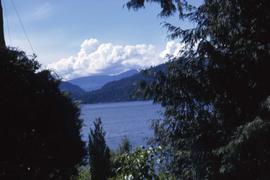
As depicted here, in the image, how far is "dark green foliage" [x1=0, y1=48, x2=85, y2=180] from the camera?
7.46 m

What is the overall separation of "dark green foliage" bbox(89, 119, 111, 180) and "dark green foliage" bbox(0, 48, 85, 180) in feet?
7.84

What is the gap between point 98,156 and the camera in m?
10.8

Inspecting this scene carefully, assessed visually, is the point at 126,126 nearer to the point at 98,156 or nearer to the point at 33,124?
the point at 98,156

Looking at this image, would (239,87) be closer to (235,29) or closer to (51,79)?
(235,29)

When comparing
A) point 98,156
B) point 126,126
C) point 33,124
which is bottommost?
point 126,126

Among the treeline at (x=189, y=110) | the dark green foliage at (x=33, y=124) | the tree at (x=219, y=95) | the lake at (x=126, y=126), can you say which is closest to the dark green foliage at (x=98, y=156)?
the lake at (x=126, y=126)

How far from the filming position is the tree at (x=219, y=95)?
8.29 metres

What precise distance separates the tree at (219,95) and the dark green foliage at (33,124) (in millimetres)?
1895

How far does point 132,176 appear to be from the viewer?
9320 mm

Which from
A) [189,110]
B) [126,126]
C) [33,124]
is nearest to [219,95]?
[189,110]

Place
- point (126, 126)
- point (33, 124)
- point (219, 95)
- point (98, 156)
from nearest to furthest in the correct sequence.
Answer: point (33, 124), point (219, 95), point (98, 156), point (126, 126)

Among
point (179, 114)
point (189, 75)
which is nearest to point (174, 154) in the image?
point (179, 114)

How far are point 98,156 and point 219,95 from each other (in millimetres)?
3305

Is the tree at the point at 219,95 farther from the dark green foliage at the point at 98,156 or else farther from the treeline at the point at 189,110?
the dark green foliage at the point at 98,156
